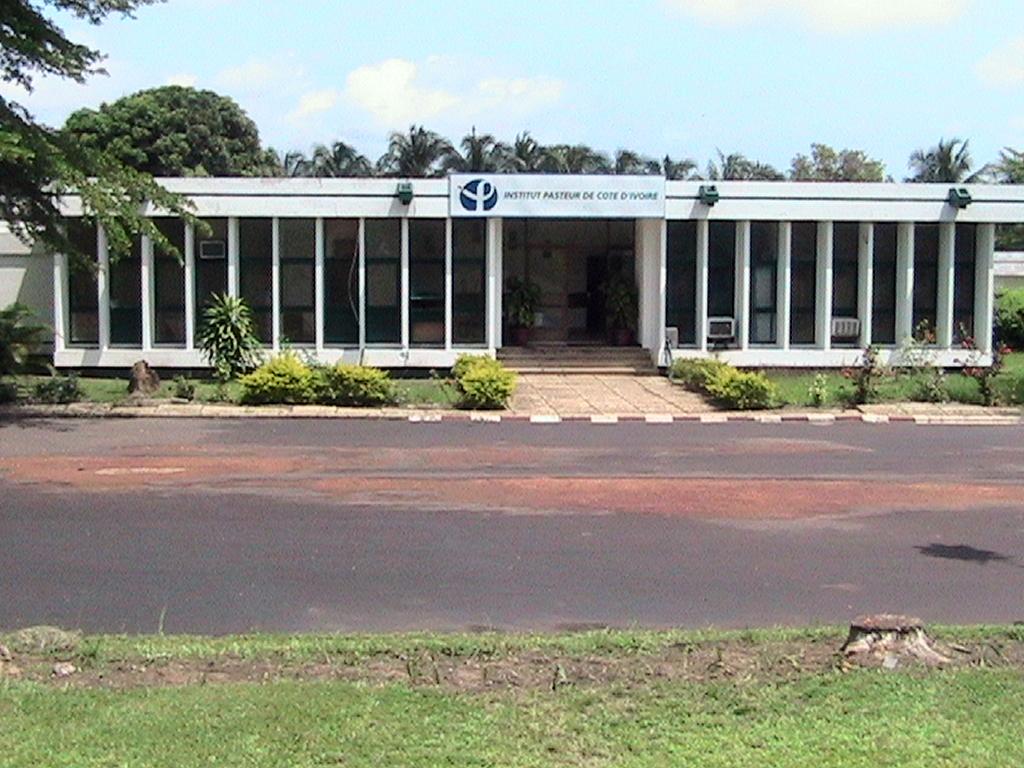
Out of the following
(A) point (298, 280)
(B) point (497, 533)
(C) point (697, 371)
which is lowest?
(B) point (497, 533)

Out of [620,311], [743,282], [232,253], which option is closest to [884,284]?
[743,282]

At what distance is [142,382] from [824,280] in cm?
1542

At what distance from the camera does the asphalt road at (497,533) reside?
27.6 feet

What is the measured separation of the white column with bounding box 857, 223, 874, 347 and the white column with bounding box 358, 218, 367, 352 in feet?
37.7

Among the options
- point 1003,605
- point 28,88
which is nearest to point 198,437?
point 28,88

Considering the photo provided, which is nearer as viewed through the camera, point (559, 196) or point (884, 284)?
point (559, 196)

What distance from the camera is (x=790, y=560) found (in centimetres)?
1003

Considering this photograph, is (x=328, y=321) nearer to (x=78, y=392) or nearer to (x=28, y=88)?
(x=78, y=392)

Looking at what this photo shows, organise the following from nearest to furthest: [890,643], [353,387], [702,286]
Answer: [890,643] < [353,387] < [702,286]

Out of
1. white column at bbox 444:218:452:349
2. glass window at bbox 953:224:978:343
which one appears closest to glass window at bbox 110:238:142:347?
white column at bbox 444:218:452:349

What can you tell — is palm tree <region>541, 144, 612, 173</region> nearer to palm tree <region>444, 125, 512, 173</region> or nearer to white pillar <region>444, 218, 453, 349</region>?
palm tree <region>444, 125, 512, 173</region>

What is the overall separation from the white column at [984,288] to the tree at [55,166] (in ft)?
60.3

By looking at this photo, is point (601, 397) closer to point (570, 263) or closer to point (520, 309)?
point (520, 309)

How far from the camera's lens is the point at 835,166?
6931 cm
